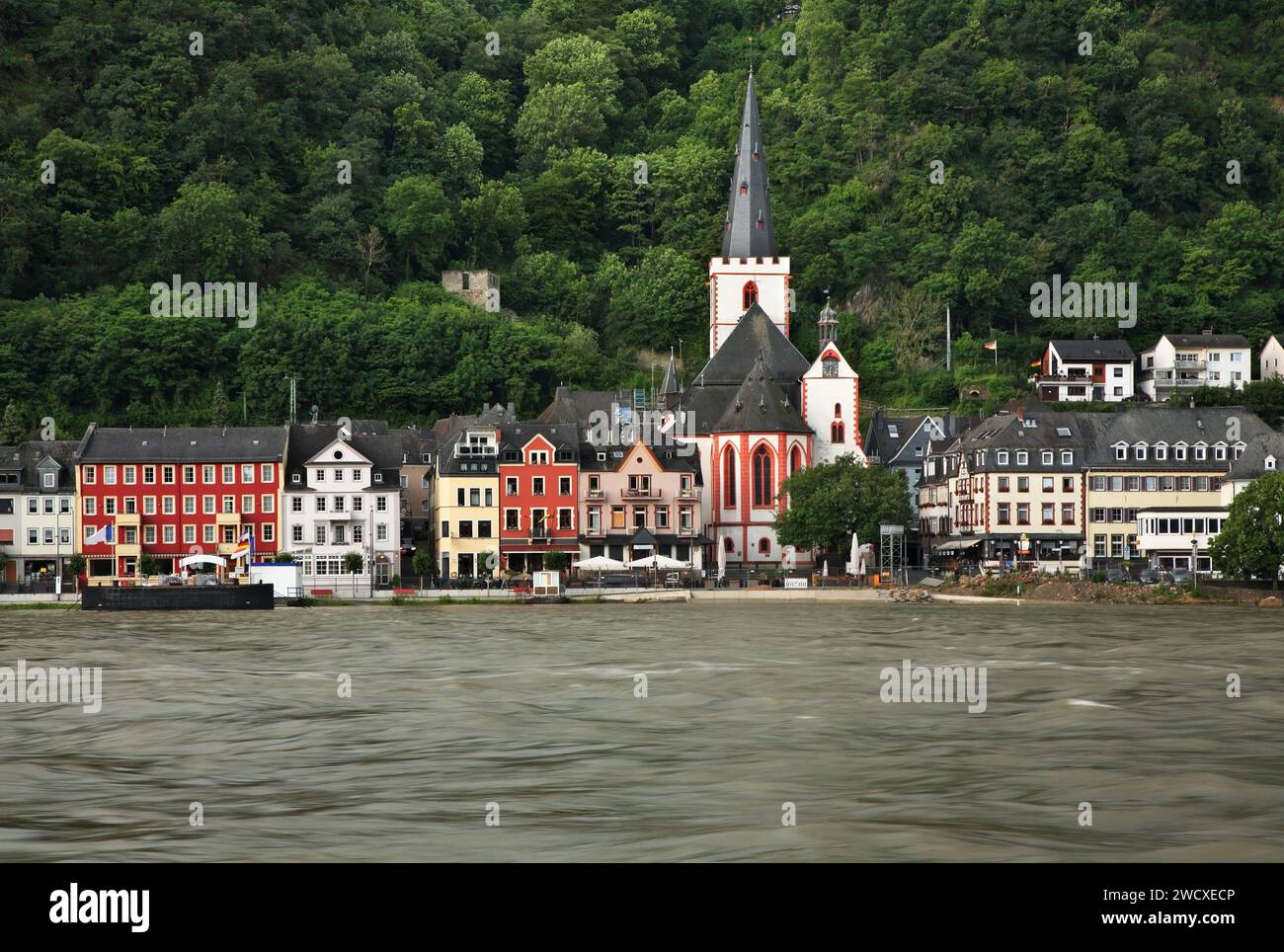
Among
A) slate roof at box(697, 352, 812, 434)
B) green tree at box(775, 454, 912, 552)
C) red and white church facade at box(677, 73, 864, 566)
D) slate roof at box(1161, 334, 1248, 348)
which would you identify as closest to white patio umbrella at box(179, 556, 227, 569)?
green tree at box(775, 454, 912, 552)

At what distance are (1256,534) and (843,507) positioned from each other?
2363 cm

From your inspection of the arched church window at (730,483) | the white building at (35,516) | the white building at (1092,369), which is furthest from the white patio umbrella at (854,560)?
the white building at (35,516)

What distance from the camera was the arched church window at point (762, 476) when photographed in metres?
98.1

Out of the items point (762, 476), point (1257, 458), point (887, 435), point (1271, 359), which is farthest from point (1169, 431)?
point (1271, 359)

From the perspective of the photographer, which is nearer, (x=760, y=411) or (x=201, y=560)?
(x=201, y=560)

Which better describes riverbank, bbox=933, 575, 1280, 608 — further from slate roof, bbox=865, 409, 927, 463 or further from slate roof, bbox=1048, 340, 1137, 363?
slate roof, bbox=1048, 340, 1137, 363

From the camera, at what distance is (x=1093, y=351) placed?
11469cm

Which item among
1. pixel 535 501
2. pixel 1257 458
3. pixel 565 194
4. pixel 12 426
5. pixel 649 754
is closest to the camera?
pixel 649 754

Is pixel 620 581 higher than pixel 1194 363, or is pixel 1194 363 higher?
pixel 1194 363

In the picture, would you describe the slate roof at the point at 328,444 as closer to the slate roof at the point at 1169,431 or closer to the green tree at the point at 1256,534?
the slate roof at the point at 1169,431

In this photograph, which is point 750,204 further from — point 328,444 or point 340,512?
point 340,512

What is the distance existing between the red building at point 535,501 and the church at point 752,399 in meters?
2.95
